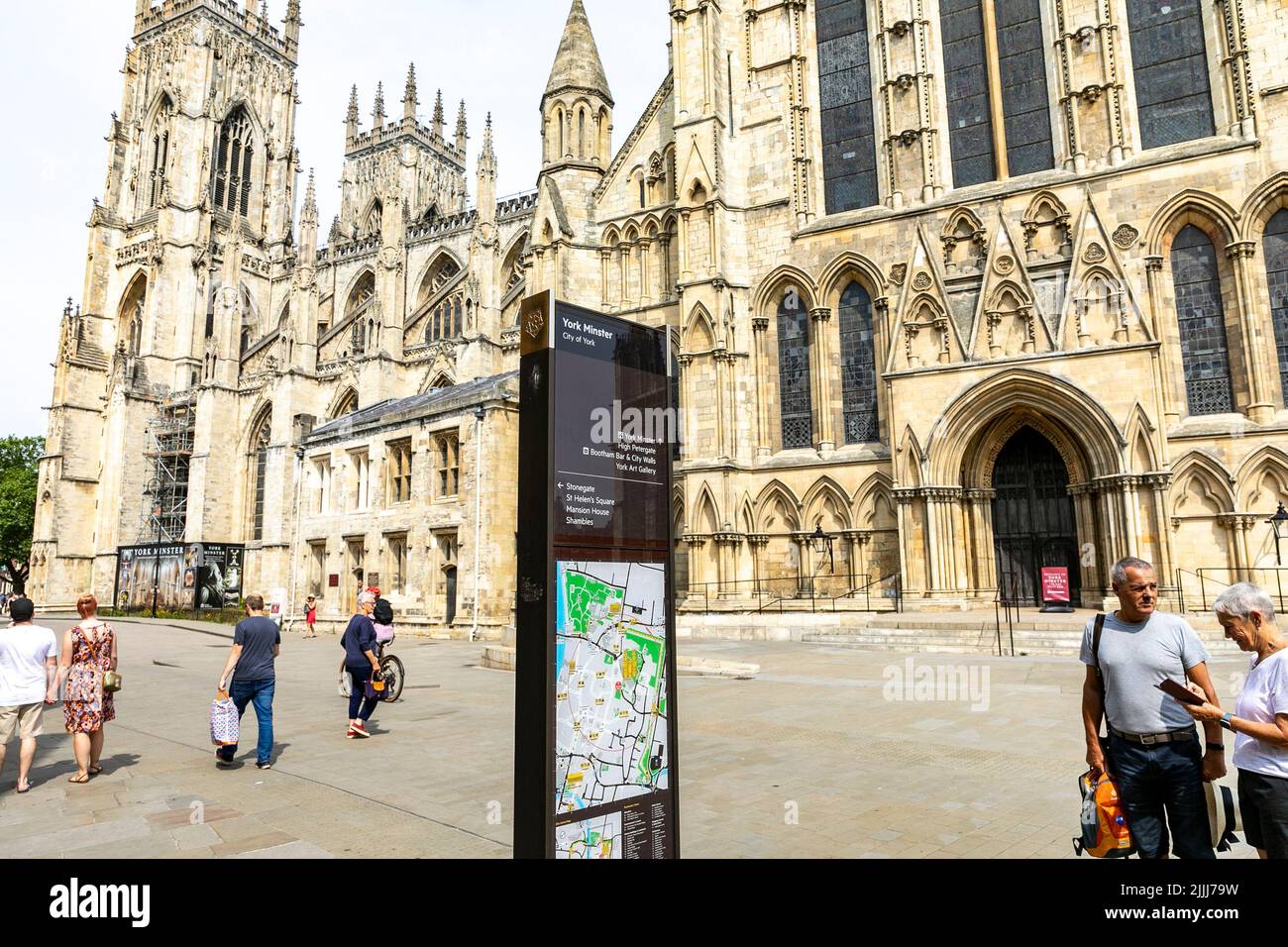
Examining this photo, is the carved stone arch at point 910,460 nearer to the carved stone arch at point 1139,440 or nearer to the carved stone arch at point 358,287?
the carved stone arch at point 1139,440

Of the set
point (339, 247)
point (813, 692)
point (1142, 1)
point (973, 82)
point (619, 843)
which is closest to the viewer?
point (619, 843)

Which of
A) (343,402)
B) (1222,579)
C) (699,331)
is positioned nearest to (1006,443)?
(1222,579)

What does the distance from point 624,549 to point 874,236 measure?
21133 mm

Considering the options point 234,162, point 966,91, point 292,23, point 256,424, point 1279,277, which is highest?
point 292,23

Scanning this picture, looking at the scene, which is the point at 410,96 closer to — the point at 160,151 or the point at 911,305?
the point at 160,151

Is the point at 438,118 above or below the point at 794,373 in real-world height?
above

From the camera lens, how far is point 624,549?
13.5 feet

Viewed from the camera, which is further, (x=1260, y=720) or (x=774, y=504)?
(x=774, y=504)

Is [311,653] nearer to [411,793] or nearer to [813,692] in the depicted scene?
[813,692]

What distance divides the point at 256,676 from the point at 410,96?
2598 inches

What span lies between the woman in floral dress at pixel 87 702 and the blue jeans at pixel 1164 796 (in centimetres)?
743

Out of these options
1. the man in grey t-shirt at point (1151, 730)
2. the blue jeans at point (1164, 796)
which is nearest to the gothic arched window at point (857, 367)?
the man in grey t-shirt at point (1151, 730)

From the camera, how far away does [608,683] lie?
3975 mm
